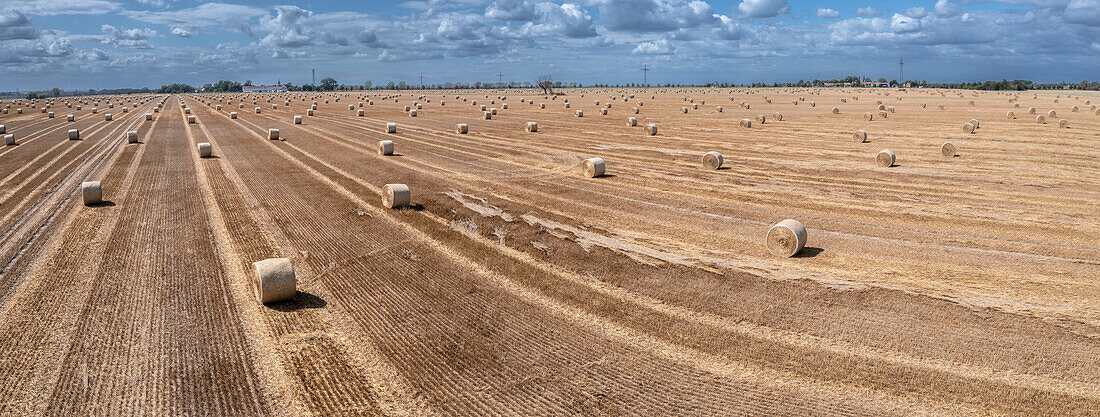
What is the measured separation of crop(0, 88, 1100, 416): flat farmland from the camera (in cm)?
725

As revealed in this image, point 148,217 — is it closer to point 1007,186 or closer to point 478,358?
point 478,358

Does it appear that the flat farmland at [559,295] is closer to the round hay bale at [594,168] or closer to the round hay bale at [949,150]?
the round hay bale at [594,168]

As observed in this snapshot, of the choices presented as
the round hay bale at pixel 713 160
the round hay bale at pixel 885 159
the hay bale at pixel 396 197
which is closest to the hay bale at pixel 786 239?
the hay bale at pixel 396 197

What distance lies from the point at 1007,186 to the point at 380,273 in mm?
19057

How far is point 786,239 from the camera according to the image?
12.1 metres

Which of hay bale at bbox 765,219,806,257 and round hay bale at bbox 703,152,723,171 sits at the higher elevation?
round hay bale at bbox 703,152,723,171

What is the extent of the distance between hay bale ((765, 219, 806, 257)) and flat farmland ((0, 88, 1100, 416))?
0.30m

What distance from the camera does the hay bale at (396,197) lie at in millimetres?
16422

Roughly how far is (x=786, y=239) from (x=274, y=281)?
30.8ft

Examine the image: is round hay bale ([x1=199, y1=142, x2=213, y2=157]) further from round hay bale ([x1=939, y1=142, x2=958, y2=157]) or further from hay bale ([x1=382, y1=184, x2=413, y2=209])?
round hay bale ([x1=939, y1=142, x2=958, y2=157])

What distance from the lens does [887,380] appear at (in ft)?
24.6

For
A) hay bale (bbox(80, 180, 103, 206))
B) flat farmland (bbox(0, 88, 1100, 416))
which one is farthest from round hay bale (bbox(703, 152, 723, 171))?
hay bale (bbox(80, 180, 103, 206))

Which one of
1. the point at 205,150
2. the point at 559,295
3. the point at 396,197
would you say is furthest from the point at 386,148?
the point at 559,295

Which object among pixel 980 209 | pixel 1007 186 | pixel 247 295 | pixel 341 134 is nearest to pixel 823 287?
pixel 980 209
